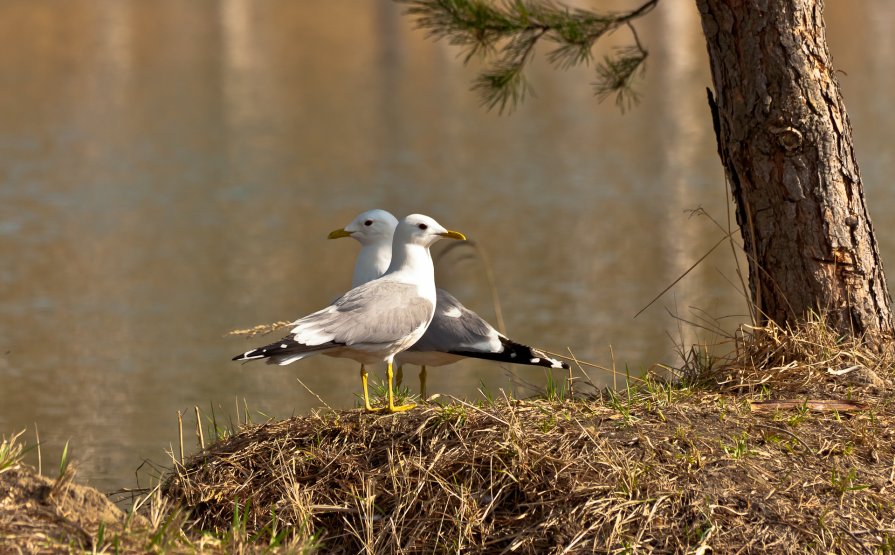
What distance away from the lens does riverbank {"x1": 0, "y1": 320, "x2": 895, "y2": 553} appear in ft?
12.8

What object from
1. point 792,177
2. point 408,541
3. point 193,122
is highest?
point 193,122

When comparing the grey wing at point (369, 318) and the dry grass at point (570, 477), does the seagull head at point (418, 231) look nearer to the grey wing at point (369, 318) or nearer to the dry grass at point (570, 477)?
the grey wing at point (369, 318)

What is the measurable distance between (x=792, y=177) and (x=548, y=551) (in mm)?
2160

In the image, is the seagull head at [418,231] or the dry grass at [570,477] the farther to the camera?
→ the seagull head at [418,231]

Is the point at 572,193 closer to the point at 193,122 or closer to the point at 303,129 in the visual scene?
the point at 303,129

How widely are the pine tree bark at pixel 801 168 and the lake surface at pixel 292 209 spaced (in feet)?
1.69

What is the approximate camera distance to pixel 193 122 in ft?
70.7

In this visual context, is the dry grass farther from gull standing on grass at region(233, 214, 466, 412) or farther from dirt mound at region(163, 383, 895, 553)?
gull standing on grass at region(233, 214, 466, 412)

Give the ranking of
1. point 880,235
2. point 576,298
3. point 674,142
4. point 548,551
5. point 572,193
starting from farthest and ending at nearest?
point 674,142, point 572,193, point 880,235, point 576,298, point 548,551

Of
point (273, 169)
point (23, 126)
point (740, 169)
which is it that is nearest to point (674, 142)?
point (273, 169)

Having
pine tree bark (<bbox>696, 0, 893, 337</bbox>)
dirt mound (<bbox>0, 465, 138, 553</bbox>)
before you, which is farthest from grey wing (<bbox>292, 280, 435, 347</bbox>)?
pine tree bark (<bbox>696, 0, 893, 337</bbox>)

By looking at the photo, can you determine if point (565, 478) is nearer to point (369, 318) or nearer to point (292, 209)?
point (369, 318)

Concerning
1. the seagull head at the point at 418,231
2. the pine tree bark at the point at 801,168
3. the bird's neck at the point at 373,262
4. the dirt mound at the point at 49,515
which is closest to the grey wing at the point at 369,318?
the seagull head at the point at 418,231

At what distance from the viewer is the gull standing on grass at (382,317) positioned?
4.70 m
